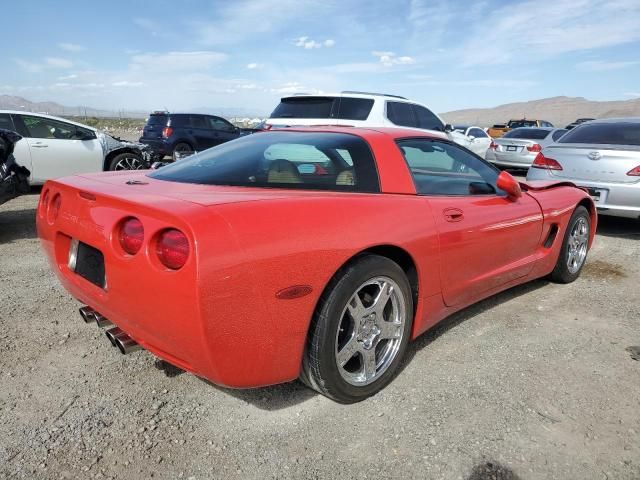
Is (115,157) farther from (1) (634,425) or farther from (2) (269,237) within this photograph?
(1) (634,425)

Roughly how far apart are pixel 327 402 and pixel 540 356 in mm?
1373

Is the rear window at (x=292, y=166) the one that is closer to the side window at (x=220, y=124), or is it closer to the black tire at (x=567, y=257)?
the black tire at (x=567, y=257)

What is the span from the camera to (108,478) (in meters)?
1.90

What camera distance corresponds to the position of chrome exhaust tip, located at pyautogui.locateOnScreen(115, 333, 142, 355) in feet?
7.03

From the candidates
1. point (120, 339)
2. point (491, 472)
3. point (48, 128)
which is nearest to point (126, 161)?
point (48, 128)

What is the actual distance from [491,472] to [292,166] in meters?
1.65

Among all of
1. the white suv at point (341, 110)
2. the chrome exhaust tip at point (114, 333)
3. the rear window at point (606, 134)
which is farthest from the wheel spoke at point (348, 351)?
the white suv at point (341, 110)

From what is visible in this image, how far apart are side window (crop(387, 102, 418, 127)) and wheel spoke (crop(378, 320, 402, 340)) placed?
6296 millimetres

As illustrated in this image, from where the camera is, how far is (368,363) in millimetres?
2459

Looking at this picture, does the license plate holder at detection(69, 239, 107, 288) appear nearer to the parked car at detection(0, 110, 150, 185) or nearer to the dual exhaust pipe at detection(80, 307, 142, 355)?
the dual exhaust pipe at detection(80, 307, 142, 355)

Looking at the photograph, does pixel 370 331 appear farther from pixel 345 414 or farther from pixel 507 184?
pixel 507 184

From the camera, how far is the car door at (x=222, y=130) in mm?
14797

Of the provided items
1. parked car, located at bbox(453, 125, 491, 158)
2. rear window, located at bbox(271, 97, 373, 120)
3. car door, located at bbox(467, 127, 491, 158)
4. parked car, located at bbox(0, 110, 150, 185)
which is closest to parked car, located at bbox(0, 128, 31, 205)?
parked car, located at bbox(0, 110, 150, 185)

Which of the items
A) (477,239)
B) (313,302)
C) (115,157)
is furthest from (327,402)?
(115,157)
